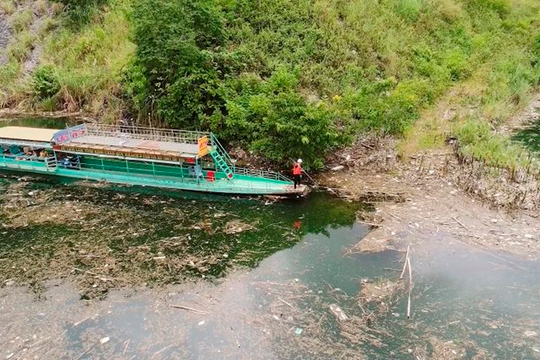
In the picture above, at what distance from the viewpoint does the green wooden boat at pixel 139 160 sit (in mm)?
16750

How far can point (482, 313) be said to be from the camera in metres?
10.7

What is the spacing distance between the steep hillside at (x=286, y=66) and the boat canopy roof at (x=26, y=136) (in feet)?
13.5

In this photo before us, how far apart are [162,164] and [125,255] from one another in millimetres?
5281

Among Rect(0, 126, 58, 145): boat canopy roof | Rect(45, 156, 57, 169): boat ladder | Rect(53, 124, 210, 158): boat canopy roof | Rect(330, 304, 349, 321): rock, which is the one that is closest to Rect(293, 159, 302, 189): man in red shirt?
Rect(53, 124, 210, 158): boat canopy roof

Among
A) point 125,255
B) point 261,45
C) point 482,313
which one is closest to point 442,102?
point 261,45

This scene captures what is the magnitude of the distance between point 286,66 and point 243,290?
488 inches

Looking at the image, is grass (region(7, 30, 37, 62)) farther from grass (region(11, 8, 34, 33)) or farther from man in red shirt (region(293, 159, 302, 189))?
man in red shirt (region(293, 159, 302, 189))

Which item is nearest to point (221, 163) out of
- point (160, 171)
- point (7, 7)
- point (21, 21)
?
point (160, 171)

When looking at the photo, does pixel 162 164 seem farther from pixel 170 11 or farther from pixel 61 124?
pixel 61 124

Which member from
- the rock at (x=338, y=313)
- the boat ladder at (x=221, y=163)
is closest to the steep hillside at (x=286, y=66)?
the boat ladder at (x=221, y=163)

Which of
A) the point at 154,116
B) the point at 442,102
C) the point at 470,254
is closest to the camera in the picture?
the point at 470,254

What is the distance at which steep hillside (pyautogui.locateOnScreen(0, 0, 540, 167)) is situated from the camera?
1847 centimetres

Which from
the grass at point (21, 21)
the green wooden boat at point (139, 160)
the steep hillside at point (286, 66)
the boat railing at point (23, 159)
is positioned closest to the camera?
the green wooden boat at point (139, 160)

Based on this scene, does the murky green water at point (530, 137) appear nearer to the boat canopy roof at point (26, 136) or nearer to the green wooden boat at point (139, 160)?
the green wooden boat at point (139, 160)
